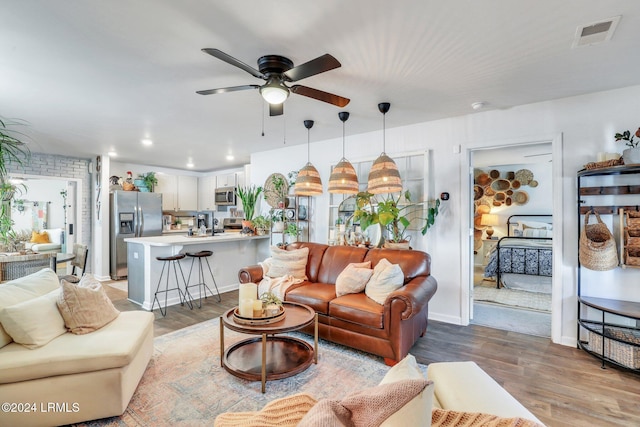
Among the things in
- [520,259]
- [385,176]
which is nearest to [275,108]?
[385,176]

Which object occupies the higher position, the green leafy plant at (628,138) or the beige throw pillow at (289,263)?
the green leafy plant at (628,138)

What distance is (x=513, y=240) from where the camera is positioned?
6383 mm


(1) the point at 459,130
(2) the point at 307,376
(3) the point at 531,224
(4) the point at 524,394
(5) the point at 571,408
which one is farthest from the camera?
(3) the point at 531,224

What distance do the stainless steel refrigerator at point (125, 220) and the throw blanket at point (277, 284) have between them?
13.5 feet

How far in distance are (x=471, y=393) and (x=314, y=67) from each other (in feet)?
6.45

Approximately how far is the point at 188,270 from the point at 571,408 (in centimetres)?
461

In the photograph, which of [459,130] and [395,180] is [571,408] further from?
[459,130]

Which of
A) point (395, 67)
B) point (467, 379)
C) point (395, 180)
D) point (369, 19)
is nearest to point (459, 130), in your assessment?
point (395, 180)

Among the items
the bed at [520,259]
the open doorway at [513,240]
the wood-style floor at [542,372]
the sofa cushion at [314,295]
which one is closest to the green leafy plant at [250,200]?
the wood-style floor at [542,372]

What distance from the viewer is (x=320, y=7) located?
1.79m

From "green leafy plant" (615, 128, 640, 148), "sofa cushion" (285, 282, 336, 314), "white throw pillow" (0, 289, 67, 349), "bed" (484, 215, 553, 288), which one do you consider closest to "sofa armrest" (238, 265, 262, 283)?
"sofa cushion" (285, 282, 336, 314)

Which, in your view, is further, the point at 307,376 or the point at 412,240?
the point at 412,240

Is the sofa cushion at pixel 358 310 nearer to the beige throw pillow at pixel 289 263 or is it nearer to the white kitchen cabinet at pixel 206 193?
the beige throw pillow at pixel 289 263

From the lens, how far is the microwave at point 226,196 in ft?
24.2
